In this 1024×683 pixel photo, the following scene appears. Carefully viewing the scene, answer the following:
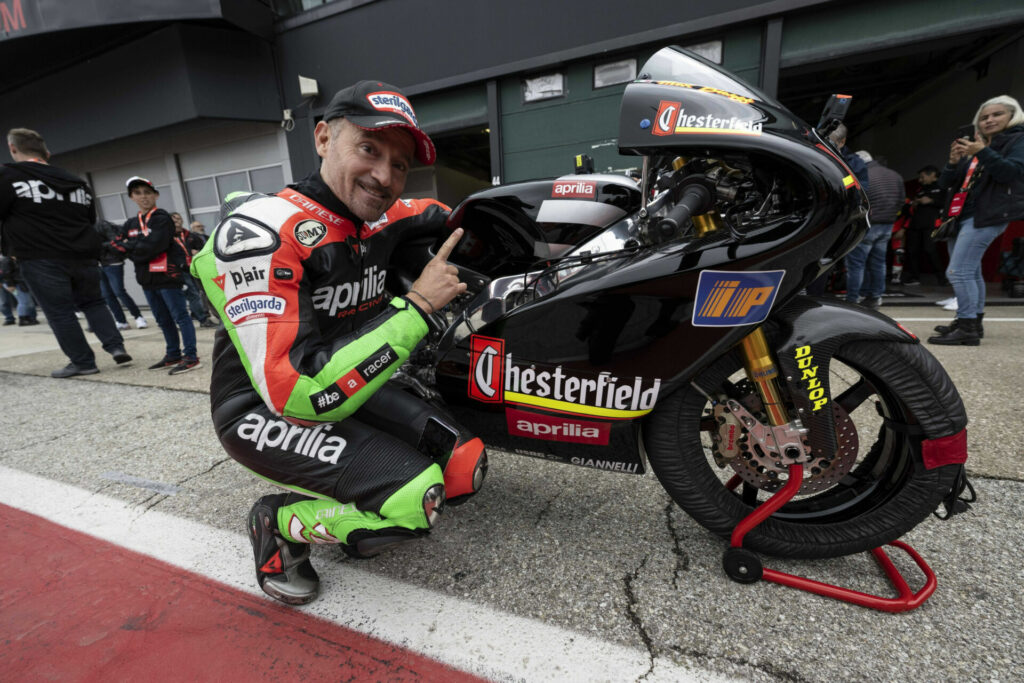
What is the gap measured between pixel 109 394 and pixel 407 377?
333cm

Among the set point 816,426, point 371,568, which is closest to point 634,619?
point 816,426

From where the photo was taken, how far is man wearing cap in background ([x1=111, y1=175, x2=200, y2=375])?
403 cm

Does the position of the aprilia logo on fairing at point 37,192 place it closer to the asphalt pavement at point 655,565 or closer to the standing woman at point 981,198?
the asphalt pavement at point 655,565

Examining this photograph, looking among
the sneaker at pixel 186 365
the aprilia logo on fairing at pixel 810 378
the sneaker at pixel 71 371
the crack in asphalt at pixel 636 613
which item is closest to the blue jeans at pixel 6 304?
the sneaker at pixel 71 371

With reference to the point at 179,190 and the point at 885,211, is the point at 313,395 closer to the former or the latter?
the point at 885,211

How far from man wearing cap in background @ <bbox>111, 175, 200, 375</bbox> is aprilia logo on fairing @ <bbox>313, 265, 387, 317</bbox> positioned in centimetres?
358

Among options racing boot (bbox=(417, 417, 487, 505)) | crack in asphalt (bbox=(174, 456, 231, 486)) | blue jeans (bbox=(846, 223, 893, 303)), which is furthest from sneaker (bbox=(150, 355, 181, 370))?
blue jeans (bbox=(846, 223, 893, 303))

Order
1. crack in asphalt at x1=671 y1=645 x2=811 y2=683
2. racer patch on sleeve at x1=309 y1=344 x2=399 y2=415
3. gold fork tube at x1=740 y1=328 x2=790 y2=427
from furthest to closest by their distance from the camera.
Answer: gold fork tube at x1=740 y1=328 x2=790 y2=427 < racer patch on sleeve at x1=309 y1=344 x2=399 y2=415 < crack in asphalt at x1=671 y1=645 x2=811 y2=683

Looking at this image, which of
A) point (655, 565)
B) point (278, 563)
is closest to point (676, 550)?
point (655, 565)

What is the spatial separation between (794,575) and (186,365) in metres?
4.85

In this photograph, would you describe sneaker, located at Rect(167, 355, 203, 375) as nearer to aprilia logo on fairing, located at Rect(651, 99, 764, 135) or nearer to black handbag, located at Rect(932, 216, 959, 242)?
aprilia logo on fairing, located at Rect(651, 99, 764, 135)

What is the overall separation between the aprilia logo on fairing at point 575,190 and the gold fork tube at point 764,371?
0.65 metres

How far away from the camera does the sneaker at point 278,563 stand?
52.6 inches

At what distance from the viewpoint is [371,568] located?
1503mm
